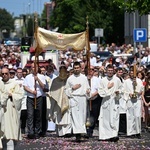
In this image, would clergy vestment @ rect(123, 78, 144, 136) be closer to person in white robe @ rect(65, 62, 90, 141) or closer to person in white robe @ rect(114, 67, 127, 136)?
person in white robe @ rect(114, 67, 127, 136)

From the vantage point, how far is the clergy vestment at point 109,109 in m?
17.1

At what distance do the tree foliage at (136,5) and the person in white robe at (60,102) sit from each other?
196 inches

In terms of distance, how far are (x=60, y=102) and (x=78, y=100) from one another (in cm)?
111

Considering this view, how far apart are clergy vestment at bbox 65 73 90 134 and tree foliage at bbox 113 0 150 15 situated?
5608 mm

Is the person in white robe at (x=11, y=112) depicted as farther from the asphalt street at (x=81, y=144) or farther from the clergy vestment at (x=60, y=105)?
the clergy vestment at (x=60, y=105)

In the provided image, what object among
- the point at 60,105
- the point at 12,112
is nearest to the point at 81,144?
the point at 60,105

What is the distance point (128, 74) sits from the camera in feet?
61.5

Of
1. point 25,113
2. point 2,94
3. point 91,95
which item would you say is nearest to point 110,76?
point 91,95

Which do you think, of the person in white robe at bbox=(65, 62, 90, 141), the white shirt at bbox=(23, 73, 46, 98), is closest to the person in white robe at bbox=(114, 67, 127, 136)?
the person in white robe at bbox=(65, 62, 90, 141)

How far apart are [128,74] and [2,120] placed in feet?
21.6

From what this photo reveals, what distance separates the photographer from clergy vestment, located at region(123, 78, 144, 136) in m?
18.2

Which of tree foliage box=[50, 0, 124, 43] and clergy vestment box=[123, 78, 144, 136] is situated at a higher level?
tree foliage box=[50, 0, 124, 43]

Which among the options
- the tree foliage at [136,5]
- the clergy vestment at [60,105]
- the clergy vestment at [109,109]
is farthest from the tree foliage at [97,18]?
the clergy vestment at [109,109]

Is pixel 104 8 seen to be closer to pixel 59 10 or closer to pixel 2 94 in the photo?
pixel 59 10
